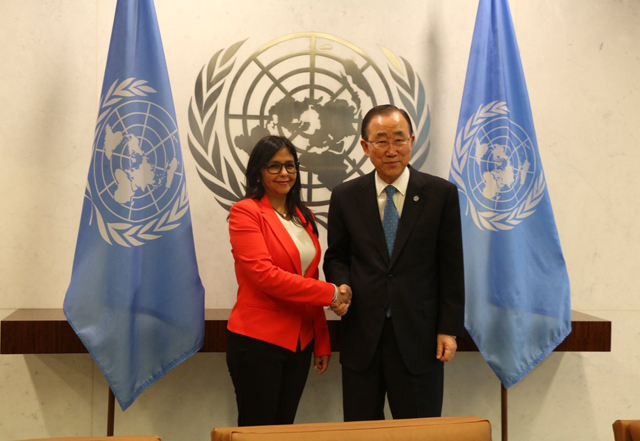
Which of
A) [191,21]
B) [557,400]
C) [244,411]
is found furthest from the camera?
[557,400]

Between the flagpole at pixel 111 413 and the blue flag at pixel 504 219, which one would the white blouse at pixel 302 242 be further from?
the flagpole at pixel 111 413

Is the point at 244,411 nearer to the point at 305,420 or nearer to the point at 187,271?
the point at 187,271

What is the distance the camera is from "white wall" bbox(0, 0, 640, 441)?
2.83 meters

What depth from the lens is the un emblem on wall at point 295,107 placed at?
2.89 m

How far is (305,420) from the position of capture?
2.99m

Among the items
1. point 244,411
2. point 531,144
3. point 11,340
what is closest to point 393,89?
point 531,144

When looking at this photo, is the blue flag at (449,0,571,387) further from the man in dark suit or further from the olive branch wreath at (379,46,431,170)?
the man in dark suit

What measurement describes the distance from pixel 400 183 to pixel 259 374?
2.99 ft

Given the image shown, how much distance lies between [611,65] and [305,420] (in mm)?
2531

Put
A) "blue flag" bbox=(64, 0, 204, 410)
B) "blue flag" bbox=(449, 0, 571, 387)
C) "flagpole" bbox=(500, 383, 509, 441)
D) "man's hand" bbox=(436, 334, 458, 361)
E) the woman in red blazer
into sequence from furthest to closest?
1. "flagpole" bbox=(500, 383, 509, 441)
2. "blue flag" bbox=(449, 0, 571, 387)
3. "blue flag" bbox=(64, 0, 204, 410)
4. the woman in red blazer
5. "man's hand" bbox=(436, 334, 458, 361)

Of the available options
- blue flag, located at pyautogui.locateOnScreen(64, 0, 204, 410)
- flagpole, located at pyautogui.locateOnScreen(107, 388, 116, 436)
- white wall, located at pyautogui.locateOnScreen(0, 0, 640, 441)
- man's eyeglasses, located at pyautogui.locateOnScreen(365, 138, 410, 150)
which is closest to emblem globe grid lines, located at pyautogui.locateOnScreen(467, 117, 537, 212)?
white wall, located at pyautogui.locateOnScreen(0, 0, 640, 441)

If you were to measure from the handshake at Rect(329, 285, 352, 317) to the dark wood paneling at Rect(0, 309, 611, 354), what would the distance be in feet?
1.62

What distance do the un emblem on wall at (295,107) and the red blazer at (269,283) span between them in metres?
0.69

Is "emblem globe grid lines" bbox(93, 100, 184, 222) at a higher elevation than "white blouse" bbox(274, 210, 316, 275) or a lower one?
higher
